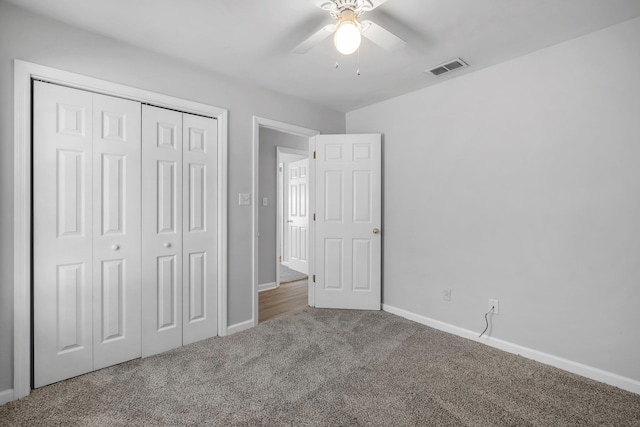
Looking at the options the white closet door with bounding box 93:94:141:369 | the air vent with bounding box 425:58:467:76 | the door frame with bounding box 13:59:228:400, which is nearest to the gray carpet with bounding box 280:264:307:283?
the white closet door with bounding box 93:94:141:369

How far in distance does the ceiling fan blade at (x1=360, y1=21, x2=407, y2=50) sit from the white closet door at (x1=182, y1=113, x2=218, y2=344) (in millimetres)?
1586

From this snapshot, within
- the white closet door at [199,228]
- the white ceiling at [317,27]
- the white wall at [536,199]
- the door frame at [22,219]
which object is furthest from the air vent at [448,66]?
the door frame at [22,219]

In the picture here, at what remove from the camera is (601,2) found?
5.73 feet

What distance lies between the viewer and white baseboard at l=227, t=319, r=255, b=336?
2.78 metres

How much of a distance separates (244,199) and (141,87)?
121 cm

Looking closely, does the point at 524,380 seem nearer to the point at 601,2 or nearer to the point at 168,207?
the point at 601,2

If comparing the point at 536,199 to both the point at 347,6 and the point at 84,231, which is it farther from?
the point at 84,231

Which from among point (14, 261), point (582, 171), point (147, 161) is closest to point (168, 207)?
point (147, 161)

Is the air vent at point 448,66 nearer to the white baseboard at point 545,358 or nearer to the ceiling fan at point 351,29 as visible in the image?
the ceiling fan at point 351,29

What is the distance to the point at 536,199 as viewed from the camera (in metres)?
2.32

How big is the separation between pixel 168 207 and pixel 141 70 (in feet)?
3.52

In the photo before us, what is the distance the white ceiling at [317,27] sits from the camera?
5.88 ft

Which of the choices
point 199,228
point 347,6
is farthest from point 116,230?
point 347,6

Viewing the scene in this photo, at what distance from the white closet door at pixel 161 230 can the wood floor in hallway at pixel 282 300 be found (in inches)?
39.2
